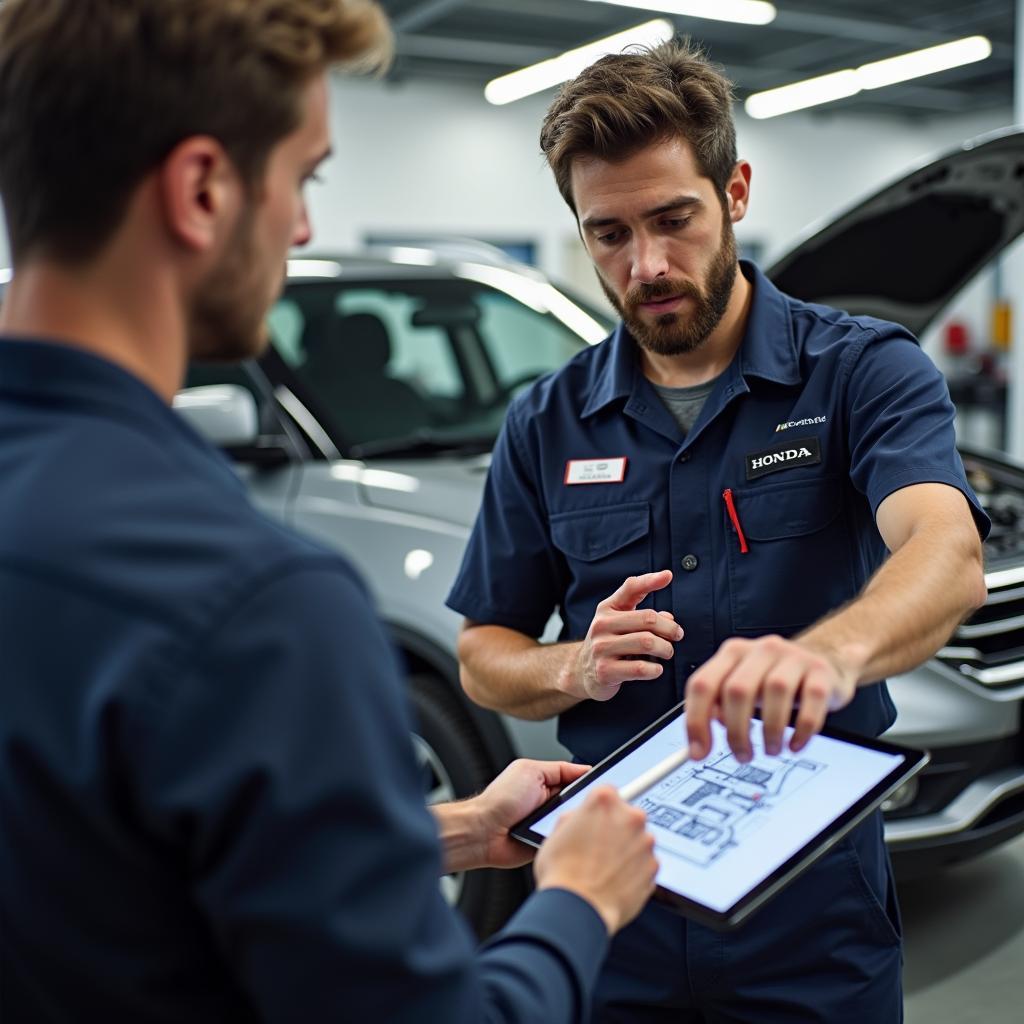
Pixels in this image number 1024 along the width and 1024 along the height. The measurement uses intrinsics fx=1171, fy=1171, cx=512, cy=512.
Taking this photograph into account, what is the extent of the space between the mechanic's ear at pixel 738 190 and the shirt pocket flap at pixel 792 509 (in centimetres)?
43

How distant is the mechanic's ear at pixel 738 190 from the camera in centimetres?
166

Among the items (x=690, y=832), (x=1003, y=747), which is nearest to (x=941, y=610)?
(x=690, y=832)

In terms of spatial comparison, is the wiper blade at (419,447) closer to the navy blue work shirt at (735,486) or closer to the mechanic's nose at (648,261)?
the navy blue work shirt at (735,486)

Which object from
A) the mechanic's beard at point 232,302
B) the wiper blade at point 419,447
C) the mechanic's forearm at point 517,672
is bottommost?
the wiper blade at point 419,447

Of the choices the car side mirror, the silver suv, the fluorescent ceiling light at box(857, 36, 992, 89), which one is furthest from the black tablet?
the fluorescent ceiling light at box(857, 36, 992, 89)

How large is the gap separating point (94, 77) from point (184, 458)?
24 centimetres

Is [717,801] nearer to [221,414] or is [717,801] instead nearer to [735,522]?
[735,522]

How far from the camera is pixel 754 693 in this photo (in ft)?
3.09

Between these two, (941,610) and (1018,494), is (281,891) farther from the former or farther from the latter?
(1018,494)

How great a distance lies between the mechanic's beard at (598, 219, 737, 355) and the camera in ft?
5.09

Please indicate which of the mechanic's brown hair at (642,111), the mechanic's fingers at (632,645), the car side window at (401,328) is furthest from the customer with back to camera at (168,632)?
the car side window at (401,328)

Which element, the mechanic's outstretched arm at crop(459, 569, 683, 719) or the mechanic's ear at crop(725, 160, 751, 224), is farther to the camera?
the mechanic's ear at crop(725, 160, 751, 224)

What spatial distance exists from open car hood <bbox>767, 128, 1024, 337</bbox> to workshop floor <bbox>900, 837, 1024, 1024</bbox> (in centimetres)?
143

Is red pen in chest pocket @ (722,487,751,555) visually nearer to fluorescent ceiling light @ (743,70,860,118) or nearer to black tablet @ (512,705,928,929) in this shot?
black tablet @ (512,705,928,929)
